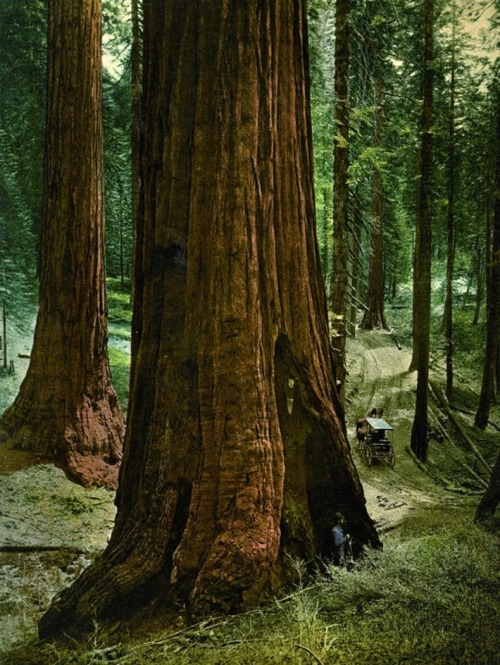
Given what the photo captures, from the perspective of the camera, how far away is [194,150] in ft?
5.79

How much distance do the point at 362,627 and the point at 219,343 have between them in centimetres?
98

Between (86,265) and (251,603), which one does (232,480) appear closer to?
(251,603)

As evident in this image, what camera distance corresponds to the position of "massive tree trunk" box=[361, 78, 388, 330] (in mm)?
4742

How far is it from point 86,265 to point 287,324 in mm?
2992

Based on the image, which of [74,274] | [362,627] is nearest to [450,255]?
[362,627]

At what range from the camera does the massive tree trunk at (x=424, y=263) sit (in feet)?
9.21

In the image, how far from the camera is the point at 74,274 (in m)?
4.27

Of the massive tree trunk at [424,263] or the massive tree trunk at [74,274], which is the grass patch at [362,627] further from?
the massive tree trunk at [74,274]

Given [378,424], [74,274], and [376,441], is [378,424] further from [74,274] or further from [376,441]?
[74,274]

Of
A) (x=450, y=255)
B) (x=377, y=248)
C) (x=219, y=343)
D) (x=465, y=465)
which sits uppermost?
(x=377, y=248)

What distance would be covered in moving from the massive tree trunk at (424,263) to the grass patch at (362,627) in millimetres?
1219

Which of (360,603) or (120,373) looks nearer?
(360,603)

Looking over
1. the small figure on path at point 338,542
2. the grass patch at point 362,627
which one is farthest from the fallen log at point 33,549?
the small figure on path at point 338,542

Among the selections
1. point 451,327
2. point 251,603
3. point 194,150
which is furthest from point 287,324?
point 451,327
